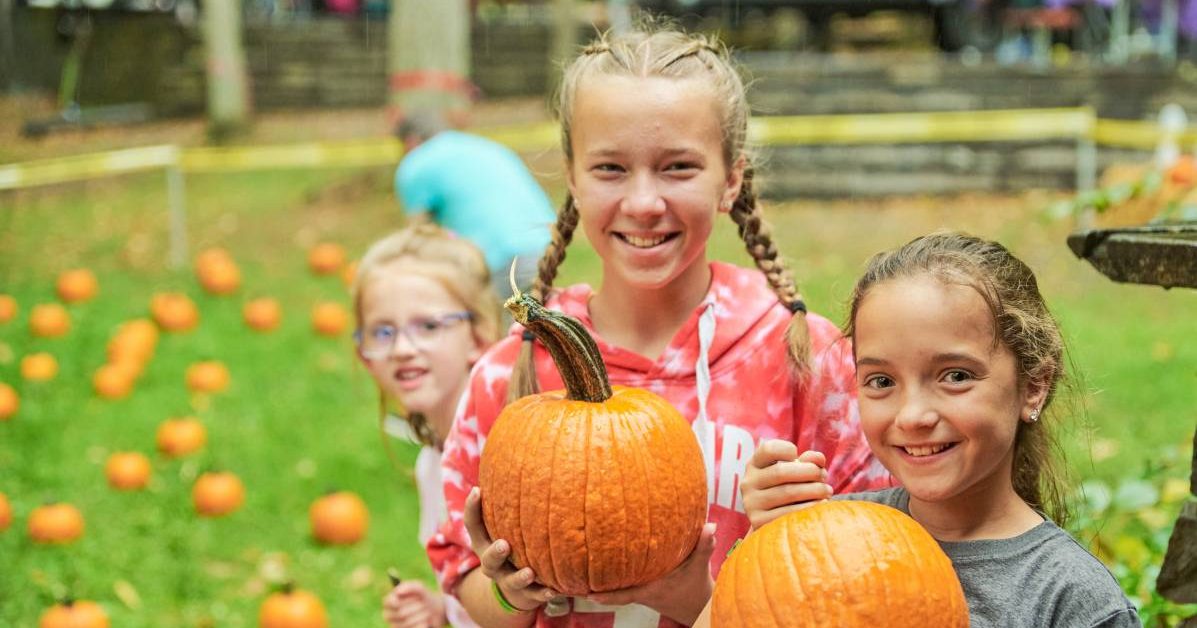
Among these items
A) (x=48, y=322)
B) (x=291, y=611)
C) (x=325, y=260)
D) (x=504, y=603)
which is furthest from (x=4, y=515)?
(x=325, y=260)

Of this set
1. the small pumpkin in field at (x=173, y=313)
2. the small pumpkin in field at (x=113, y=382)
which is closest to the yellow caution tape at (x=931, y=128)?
the small pumpkin in field at (x=173, y=313)

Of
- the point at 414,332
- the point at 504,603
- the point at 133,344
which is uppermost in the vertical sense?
the point at 414,332

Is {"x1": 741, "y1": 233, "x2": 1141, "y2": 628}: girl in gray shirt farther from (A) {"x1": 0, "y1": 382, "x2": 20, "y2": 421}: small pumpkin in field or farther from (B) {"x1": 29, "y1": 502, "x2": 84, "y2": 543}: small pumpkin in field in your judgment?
(A) {"x1": 0, "y1": 382, "x2": 20, "y2": 421}: small pumpkin in field

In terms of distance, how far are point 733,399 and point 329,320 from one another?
257 inches

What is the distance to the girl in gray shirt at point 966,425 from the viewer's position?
196 cm

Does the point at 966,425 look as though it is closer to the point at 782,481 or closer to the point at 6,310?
the point at 782,481

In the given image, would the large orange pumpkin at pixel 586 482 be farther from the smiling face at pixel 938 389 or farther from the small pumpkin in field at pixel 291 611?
the small pumpkin in field at pixel 291 611

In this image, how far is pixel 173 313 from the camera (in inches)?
339

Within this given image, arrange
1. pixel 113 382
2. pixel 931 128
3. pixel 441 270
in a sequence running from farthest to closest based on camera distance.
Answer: pixel 931 128 → pixel 113 382 → pixel 441 270

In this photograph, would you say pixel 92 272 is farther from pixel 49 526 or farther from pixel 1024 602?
pixel 1024 602

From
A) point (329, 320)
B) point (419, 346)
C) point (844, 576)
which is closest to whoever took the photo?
point (844, 576)

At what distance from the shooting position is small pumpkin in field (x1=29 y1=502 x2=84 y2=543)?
209 inches

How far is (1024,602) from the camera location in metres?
1.93

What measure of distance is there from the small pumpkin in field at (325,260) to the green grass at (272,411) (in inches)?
4.6
